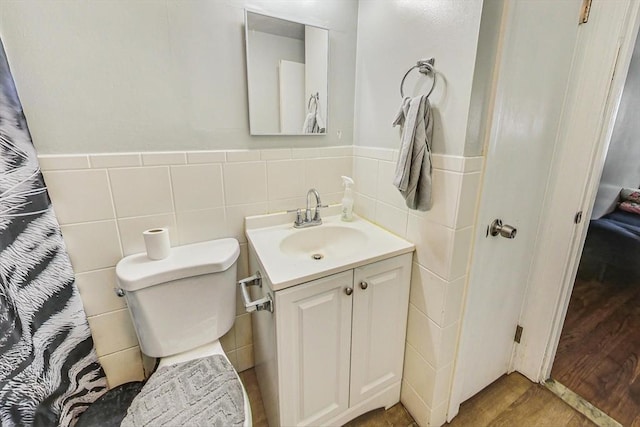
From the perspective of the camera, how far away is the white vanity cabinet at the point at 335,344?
95 cm

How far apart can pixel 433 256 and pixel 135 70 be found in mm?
1266

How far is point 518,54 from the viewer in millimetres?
904

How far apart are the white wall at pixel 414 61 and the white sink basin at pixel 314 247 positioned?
40 centimetres

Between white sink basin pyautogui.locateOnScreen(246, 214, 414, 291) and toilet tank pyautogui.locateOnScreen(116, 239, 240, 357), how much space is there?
17 cm

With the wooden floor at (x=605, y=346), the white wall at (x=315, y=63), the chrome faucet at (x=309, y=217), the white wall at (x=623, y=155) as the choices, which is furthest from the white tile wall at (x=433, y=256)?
the white wall at (x=623, y=155)

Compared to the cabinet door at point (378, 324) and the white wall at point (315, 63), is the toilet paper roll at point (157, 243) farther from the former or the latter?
the white wall at point (315, 63)

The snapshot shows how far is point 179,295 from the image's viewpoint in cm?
103

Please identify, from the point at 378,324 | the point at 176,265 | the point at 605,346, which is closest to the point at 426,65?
the point at 378,324

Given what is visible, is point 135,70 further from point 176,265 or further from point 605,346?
point 605,346

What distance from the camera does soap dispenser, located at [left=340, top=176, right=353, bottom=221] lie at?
136 centimetres

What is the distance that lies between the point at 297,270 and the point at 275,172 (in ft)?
1.80

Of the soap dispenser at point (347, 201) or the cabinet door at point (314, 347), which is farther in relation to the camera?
the soap dispenser at point (347, 201)

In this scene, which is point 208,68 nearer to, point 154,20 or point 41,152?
point 154,20

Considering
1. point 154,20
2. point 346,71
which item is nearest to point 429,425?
point 346,71
